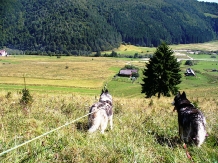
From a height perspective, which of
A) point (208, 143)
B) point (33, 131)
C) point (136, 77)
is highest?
point (33, 131)

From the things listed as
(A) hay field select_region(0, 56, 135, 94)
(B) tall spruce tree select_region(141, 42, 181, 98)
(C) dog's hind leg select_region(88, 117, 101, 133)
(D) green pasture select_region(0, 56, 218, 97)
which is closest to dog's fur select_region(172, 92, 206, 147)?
(C) dog's hind leg select_region(88, 117, 101, 133)

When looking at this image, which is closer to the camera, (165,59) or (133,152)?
(133,152)

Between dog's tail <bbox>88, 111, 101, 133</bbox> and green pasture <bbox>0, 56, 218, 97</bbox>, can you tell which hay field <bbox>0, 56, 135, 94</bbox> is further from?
dog's tail <bbox>88, 111, 101, 133</bbox>

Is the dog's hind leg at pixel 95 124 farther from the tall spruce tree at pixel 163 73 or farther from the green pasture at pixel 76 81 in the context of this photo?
the green pasture at pixel 76 81

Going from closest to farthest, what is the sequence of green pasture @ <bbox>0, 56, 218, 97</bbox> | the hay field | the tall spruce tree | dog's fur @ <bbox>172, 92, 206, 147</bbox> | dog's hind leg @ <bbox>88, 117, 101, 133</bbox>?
dog's fur @ <bbox>172, 92, 206, 147</bbox>, dog's hind leg @ <bbox>88, 117, 101, 133</bbox>, the tall spruce tree, green pasture @ <bbox>0, 56, 218, 97</bbox>, the hay field

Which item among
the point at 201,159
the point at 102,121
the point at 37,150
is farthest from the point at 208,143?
the point at 37,150

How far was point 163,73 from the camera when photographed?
37.1 metres

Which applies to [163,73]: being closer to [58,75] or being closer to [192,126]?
[192,126]

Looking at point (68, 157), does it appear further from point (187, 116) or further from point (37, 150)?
point (187, 116)

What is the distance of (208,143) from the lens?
4965 millimetres

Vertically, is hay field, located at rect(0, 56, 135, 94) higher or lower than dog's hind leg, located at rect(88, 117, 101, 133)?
lower

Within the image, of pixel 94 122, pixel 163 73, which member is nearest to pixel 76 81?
pixel 163 73

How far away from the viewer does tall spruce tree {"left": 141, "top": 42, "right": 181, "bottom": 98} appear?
121ft

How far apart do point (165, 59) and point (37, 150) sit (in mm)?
36266
